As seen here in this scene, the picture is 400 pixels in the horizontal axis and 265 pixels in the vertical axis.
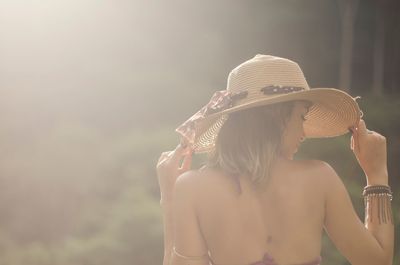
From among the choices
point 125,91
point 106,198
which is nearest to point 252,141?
point 106,198

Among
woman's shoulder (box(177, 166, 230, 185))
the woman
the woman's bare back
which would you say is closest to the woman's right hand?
the woman

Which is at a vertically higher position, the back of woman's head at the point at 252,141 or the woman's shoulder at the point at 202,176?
the back of woman's head at the point at 252,141

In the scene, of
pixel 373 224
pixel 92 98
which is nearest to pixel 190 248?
pixel 373 224

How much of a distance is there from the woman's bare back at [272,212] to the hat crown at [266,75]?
14cm

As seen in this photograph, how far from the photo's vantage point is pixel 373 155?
114 centimetres

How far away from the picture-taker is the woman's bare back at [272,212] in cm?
108

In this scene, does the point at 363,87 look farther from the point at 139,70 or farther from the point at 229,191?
the point at 229,191

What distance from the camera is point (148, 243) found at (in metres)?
3.91

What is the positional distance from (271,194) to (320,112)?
238 mm

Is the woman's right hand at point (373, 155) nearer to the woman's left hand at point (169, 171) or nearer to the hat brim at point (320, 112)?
the hat brim at point (320, 112)

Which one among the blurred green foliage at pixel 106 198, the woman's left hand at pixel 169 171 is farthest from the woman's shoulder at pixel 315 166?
the blurred green foliage at pixel 106 198

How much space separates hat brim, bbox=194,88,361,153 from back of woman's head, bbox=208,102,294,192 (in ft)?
0.07

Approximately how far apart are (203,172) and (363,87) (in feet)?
21.0

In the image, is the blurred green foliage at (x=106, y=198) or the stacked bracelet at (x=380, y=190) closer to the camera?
the stacked bracelet at (x=380, y=190)
